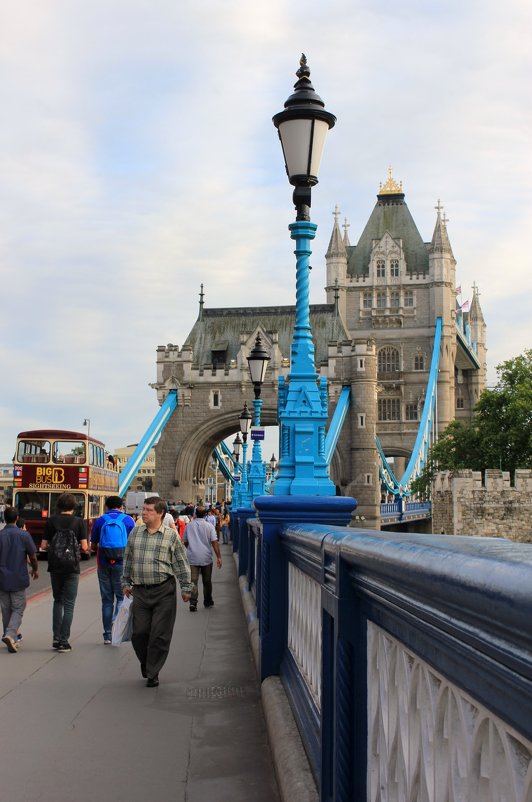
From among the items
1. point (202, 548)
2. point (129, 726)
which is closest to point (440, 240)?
point (202, 548)

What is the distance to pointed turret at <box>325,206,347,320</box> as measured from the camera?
72625mm

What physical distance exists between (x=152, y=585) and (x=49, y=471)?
1800 cm

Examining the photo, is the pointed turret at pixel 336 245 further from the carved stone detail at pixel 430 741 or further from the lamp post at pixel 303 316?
the carved stone detail at pixel 430 741

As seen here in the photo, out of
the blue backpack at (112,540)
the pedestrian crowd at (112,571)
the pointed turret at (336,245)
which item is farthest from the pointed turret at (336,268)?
the blue backpack at (112,540)

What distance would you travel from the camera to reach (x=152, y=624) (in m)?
6.71

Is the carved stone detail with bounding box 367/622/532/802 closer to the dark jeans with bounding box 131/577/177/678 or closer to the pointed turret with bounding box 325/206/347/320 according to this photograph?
the dark jeans with bounding box 131/577/177/678

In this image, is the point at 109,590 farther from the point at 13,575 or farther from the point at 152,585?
the point at 152,585

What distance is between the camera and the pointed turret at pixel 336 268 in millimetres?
72625

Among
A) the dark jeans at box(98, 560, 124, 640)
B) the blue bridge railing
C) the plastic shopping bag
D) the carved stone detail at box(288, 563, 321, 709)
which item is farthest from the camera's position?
the dark jeans at box(98, 560, 124, 640)

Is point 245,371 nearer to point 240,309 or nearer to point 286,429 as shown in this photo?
point 240,309

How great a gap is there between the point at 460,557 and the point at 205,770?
3.47 metres

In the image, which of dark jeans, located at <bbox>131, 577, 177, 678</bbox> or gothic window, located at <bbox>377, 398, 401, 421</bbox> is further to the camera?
gothic window, located at <bbox>377, 398, 401, 421</bbox>

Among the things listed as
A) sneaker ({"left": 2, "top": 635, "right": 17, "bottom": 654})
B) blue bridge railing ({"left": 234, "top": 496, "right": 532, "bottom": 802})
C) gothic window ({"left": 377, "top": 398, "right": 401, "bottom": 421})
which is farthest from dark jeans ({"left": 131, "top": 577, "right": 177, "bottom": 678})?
gothic window ({"left": 377, "top": 398, "right": 401, "bottom": 421})

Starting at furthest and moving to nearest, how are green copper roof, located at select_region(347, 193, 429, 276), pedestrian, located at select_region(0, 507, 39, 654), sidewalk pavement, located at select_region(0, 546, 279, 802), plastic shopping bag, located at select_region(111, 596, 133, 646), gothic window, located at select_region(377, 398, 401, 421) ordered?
green copper roof, located at select_region(347, 193, 429, 276), gothic window, located at select_region(377, 398, 401, 421), pedestrian, located at select_region(0, 507, 39, 654), plastic shopping bag, located at select_region(111, 596, 133, 646), sidewalk pavement, located at select_region(0, 546, 279, 802)
